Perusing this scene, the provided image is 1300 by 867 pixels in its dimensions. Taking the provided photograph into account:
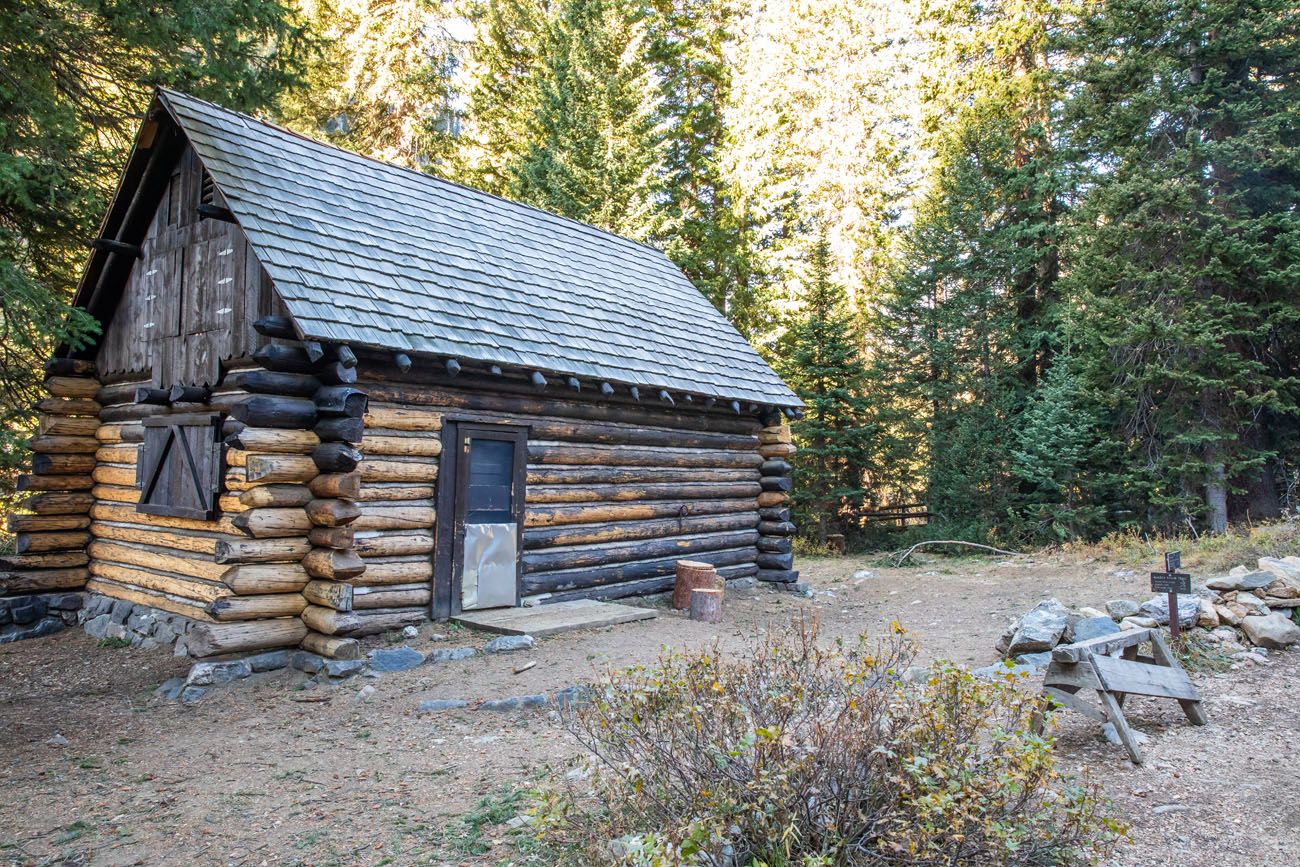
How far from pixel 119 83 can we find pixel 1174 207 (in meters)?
17.5

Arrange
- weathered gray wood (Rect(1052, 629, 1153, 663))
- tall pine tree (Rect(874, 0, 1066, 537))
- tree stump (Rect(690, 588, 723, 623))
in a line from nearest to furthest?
weathered gray wood (Rect(1052, 629, 1153, 663)), tree stump (Rect(690, 588, 723, 623)), tall pine tree (Rect(874, 0, 1066, 537))

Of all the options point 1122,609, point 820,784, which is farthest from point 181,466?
point 1122,609

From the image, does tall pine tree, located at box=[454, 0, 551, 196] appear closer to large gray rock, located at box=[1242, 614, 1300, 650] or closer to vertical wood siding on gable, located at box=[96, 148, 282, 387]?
vertical wood siding on gable, located at box=[96, 148, 282, 387]

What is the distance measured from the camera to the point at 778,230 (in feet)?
84.3

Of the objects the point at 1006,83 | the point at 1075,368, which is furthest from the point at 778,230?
the point at 1075,368

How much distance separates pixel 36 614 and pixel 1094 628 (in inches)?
490

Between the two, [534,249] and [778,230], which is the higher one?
[778,230]

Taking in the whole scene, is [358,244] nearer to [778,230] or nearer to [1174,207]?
[1174,207]

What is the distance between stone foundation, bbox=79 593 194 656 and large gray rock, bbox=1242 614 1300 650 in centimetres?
1102

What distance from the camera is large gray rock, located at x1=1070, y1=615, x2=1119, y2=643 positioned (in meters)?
7.36

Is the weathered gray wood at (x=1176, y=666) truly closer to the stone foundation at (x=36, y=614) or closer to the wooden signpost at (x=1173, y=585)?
the wooden signpost at (x=1173, y=585)

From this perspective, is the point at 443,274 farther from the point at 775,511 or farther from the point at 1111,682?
the point at 1111,682

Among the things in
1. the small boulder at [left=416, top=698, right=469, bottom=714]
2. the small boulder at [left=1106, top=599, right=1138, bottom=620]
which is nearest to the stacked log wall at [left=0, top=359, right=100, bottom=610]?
the small boulder at [left=416, top=698, right=469, bottom=714]

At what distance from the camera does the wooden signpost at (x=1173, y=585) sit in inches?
300
